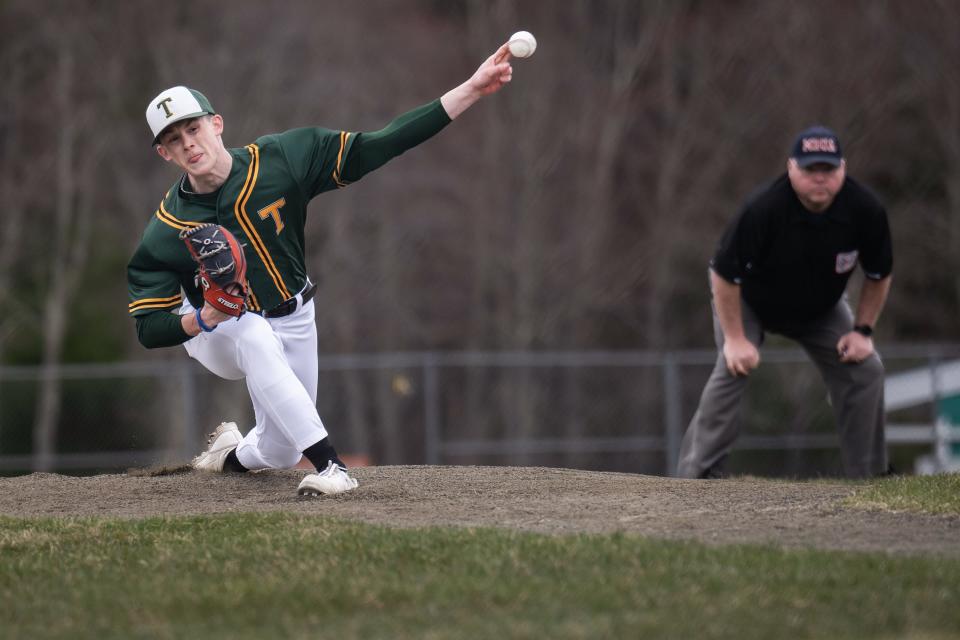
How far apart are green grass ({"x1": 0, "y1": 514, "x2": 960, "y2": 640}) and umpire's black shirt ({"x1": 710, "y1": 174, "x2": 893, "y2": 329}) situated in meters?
3.25

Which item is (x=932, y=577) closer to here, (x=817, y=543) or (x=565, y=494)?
(x=817, y=543)

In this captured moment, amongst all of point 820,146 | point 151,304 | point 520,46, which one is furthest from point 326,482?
point 820,146

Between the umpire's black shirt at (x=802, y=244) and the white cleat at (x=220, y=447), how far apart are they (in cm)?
312

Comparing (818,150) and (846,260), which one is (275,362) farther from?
(846,260)

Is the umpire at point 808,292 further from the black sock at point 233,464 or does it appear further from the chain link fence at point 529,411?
the chain link fence at point 529,411

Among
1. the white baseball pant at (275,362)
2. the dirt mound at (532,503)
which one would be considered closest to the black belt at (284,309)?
the white baseball pant at (275,362)

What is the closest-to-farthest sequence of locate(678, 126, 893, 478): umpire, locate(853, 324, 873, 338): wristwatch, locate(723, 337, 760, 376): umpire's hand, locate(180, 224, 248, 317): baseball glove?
locate(180, 224, 248, 317): baseball glove, locate(678, 126, 893, 478): umpire, locate(723, 337, 760, 376): umpire's hand, locate(853, 324, 873, 338): wristwatch

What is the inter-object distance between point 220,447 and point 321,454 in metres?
1.33

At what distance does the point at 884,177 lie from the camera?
24.7 m

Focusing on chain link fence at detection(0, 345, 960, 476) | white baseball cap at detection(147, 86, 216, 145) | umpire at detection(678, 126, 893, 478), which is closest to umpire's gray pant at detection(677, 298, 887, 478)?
umpire at detection(678, 126, 893, 478)

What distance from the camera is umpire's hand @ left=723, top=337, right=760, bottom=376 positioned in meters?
8.85

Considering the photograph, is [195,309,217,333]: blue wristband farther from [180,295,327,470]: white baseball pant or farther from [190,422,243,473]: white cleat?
[190,422,243,473]: white cleat

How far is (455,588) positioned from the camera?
5.22 meters

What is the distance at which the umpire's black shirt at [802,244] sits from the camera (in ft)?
28.1
